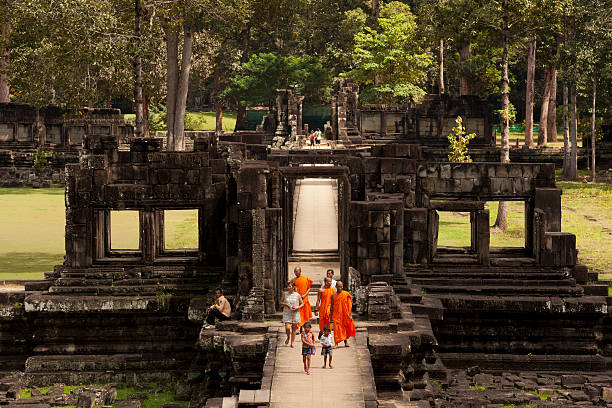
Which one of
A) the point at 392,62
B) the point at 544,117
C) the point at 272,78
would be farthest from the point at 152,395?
the point at 272,78

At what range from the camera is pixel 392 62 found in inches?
2872

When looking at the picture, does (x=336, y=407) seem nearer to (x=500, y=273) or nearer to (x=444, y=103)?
(x=500, y=273)

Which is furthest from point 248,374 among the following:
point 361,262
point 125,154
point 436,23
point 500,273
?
point 436,23

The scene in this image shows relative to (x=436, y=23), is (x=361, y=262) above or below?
below

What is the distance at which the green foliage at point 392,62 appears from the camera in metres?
72.1

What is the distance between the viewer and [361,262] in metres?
24.3

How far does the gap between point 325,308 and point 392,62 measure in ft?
178

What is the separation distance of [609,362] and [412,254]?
19.0 feet

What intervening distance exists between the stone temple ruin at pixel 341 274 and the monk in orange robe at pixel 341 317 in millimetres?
2066

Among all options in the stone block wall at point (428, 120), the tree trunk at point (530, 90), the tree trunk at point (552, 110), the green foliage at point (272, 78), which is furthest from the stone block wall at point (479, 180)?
the green foliage at point (272, 78)

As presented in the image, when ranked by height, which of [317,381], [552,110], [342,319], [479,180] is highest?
[552,110]

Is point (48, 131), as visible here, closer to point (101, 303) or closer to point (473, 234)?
point (101, 303)

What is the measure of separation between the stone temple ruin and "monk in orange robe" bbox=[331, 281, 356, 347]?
2066mm

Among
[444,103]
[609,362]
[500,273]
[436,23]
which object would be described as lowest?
[609,362]
